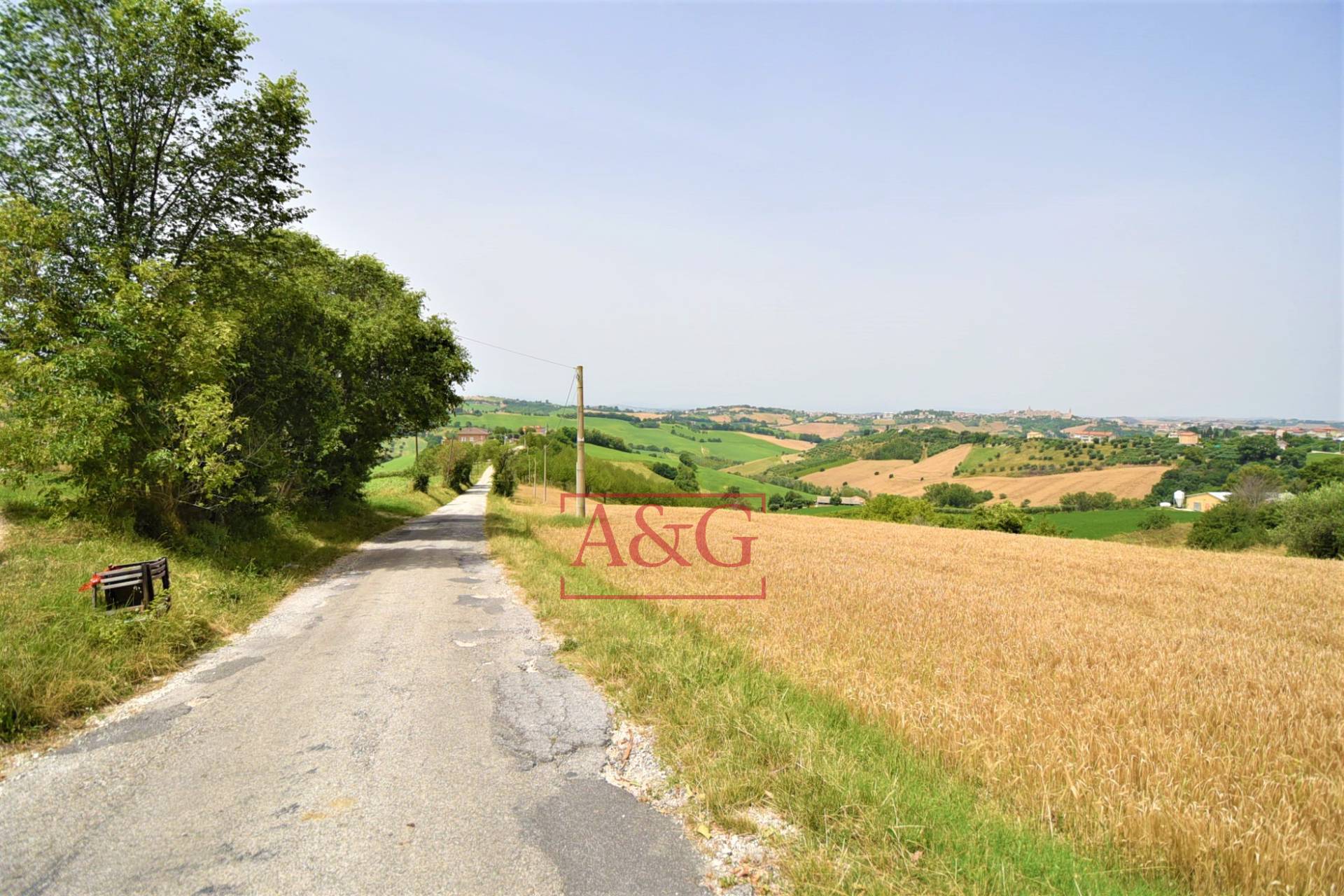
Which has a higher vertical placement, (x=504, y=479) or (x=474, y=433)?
(x=474, y=433)

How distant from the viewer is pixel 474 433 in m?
130

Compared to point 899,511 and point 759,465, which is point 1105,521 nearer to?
point 899,511

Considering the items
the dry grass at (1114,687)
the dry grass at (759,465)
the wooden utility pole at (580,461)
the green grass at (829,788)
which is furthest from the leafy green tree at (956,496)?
the green grass at (829,788)

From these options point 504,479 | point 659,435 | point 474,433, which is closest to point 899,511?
point 504,479

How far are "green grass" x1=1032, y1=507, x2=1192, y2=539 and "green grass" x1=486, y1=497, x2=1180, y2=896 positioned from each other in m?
53.0

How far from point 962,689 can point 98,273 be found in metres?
15.3

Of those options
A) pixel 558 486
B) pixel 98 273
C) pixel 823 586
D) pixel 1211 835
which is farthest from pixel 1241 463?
pixel 98 273

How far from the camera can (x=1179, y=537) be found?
44719 mm

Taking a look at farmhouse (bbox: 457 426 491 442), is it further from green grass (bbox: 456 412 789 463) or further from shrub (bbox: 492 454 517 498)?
shrub (bbox: 492 454 517 498)

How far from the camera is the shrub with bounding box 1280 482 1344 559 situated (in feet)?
92.0

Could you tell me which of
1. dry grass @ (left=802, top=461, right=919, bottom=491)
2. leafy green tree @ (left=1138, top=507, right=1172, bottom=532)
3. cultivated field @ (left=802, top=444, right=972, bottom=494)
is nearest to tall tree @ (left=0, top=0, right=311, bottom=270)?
leafy green tree @ (left=1138, top=507, right=1172, bottom=532)

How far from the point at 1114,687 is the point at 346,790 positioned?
712 centimetres

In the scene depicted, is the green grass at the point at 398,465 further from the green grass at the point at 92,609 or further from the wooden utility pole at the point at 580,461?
the green grass at the point at 92,609

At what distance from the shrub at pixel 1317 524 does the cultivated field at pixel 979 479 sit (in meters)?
40.9
